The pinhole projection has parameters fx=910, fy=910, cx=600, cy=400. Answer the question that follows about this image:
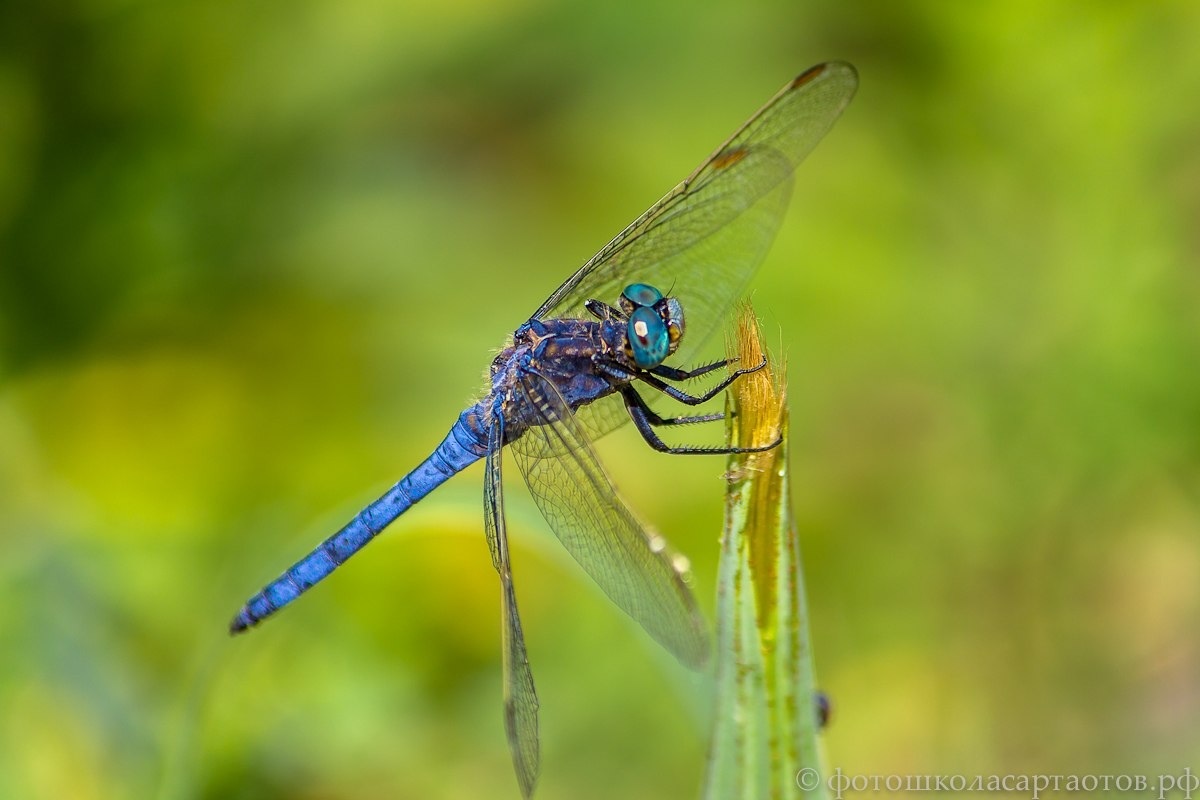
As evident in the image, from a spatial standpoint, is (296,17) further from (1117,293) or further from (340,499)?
(1117,293)

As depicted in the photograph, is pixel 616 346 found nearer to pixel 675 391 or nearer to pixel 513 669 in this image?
pixel 675 391

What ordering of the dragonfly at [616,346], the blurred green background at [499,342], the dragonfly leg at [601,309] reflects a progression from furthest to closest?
1. the blurred green background at [499,342]
2. the dragonfly leg at [601,309]
3. the dragonfly at [616,346]

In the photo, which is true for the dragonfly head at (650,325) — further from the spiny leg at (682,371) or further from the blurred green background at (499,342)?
the blurred green background at (499,342)

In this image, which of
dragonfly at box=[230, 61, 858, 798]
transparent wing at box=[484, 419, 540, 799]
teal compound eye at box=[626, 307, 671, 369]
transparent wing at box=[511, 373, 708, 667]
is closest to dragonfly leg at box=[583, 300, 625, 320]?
dragonfly at box=[230, 61, 858, 798]

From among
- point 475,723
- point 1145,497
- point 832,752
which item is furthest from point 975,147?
point 475,723

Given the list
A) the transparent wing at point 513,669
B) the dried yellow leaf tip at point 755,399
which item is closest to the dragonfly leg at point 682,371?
the transparent wing at point 513,669

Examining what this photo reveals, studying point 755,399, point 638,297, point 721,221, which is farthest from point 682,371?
point 755,399

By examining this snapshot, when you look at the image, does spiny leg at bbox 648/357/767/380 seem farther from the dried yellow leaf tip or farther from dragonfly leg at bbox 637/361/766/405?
the dried yellow leaf tip
